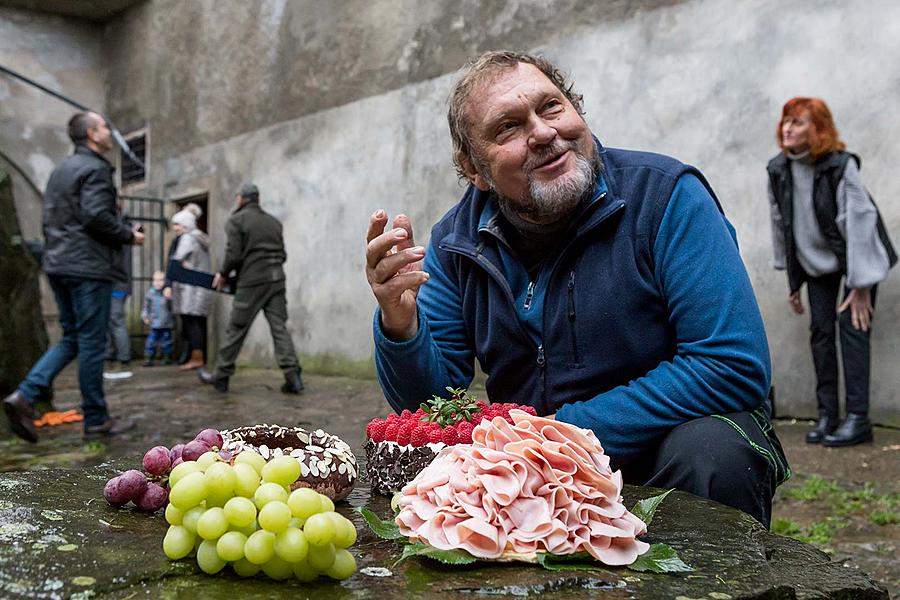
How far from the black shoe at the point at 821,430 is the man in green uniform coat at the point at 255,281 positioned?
486cm

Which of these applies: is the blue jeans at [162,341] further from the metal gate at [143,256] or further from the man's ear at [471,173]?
the man's ear at [471,173]

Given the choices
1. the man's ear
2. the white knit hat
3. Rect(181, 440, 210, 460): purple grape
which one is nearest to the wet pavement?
Rect(181, 440, 210, 460): purple grape

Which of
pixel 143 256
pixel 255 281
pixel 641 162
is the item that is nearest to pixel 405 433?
pixel 641 162

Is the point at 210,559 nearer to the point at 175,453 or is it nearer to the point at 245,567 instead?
the point at 245,567

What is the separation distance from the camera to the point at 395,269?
1.85 metres

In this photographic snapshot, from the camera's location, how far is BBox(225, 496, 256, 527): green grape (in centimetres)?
106

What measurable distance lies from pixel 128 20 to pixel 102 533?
14.3 metres

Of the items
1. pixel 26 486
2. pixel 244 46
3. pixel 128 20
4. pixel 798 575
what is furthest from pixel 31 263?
pixel 128 20

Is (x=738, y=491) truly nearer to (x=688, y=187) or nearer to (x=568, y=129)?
(x=688, y=187)

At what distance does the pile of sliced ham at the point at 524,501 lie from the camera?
1170 millimetres

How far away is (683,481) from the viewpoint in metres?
1.81

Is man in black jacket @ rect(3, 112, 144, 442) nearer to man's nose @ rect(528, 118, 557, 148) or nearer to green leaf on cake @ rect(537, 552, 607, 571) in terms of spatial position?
man's nose @ rect(528, 118, 557, 148)

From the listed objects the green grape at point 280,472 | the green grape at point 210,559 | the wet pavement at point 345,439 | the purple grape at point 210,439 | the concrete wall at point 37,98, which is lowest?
the wet pavement at point 345,439

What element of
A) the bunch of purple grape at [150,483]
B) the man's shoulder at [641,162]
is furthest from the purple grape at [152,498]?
the man's shoulder at [641,162]
